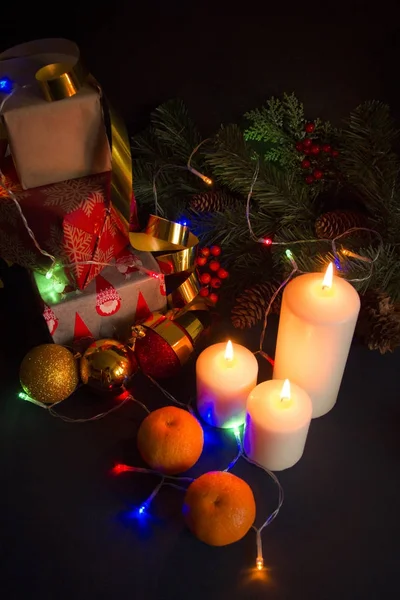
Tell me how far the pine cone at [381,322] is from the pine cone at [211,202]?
0.31 meters

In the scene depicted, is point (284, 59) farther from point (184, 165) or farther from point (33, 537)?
point (33, 537)

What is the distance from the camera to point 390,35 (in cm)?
95

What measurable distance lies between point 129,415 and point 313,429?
0.96 feet

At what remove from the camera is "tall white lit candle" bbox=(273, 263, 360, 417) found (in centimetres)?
78

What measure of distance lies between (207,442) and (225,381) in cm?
11

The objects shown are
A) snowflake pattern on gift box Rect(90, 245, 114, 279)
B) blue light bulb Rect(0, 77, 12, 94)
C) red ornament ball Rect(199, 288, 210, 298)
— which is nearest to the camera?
blue light bulb Rect(0, 77, 12, 94)

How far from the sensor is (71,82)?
0.81 metres

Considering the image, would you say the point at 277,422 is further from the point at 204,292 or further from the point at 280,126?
the point at 280,126

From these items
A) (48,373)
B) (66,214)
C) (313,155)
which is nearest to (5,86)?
(66,214)

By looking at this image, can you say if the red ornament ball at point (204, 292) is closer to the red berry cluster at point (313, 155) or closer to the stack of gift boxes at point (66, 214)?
the stack of gift boxes at point (66, 214)

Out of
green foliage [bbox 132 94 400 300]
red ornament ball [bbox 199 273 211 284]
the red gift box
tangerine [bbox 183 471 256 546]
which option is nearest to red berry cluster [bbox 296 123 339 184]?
green foliage [bbox 132 94 400 300]

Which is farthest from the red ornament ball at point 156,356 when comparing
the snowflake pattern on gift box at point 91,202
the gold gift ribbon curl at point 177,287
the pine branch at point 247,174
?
the pine branch at point 247,174

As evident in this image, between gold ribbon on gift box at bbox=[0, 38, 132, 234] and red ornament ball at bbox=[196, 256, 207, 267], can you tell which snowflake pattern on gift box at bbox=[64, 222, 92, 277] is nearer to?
gold ribbon on gift box at bbox=[0, 38, 132, 234]

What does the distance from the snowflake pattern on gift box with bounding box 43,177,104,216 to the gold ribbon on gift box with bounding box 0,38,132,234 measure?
31mm
